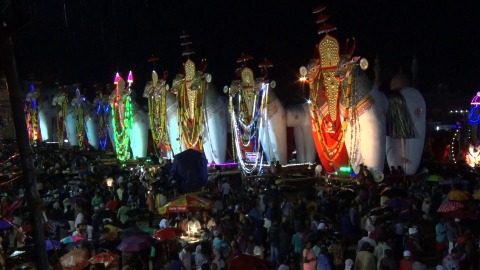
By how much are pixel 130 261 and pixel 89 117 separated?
104 feet

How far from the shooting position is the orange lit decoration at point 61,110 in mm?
45312

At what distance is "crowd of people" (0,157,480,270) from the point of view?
10.1m

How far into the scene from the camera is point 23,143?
6219 mm

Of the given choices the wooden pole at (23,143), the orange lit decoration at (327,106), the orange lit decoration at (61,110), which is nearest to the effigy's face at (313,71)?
the orange lit decoration at (327,106)

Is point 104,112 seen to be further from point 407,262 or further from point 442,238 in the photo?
point 407,262

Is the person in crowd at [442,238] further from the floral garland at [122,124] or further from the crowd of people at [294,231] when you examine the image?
the floral garland at [122,124]

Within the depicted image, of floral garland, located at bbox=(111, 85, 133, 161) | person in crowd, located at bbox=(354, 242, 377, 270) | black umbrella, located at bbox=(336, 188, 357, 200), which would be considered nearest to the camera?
person in crowd, located at bbox=(354, 242, 377, 270)

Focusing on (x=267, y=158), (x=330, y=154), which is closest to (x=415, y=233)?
(x=330, y=154)

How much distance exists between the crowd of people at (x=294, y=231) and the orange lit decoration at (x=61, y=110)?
91.1 ft

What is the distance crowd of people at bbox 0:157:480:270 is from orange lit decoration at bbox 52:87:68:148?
27.8 metres

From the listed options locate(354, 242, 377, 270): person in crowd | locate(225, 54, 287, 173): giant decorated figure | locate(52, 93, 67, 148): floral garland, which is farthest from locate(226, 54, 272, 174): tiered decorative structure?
locate(52, 93, 67, 148): floral garland

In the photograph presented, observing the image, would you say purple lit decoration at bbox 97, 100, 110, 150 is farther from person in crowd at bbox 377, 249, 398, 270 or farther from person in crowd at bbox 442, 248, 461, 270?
person in crowd at bbox 442, 248, 461, 270

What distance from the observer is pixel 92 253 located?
11.5m

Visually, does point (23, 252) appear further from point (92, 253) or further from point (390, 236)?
point (390, 236)
